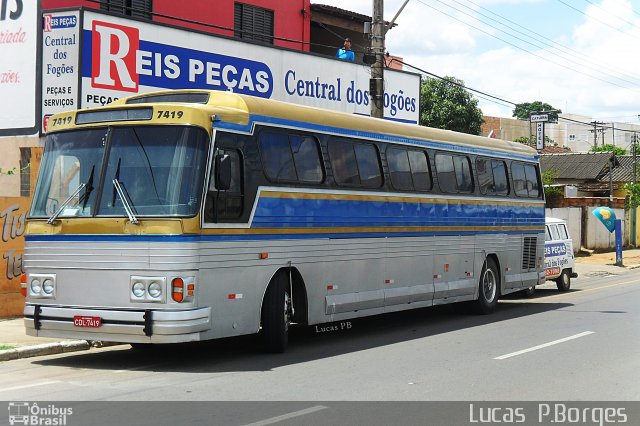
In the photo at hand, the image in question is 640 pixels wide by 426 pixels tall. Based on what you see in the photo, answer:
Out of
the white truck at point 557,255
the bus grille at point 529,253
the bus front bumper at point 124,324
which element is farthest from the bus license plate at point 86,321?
the white truck at point 557,255

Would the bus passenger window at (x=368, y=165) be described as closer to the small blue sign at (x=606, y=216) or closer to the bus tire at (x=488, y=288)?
the bus tire at (x=488, y=288)

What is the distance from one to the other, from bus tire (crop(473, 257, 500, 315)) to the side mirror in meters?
8.38

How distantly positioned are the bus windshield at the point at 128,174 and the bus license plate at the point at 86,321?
127 cm

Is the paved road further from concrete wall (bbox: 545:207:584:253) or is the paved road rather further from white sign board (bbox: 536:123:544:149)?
white sign board (bbox: 536:123:544:149)

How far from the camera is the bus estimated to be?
1023cm

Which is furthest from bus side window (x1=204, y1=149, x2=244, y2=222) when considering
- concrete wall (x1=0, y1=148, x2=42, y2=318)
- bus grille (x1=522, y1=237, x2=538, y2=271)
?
bus grille (x1=522, y1=237, x2=538, y2=271)

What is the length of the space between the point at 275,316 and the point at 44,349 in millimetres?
3266

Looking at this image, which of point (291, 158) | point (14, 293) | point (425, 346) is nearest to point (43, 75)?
point (14, 293)

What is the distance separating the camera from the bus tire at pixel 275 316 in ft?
38.0

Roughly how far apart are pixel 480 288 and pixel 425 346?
492cm

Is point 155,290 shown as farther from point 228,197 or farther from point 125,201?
Answer: point 228,197

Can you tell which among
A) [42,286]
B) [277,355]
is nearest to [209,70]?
[277,355]

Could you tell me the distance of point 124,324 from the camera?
33.2 ft
